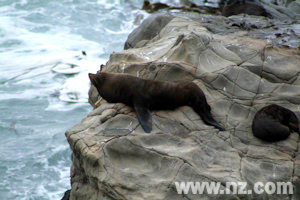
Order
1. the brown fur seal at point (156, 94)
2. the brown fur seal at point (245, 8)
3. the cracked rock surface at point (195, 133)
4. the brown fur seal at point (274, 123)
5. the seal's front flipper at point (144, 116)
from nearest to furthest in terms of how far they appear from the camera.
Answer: the cracked rock surface at point (195, 133) → the seal's front flipper at point (144, 116) → the brown fur seal at point (274, 123) → the brown fur seal at point (156, 94) → the brown fur seal at point (245, 8)

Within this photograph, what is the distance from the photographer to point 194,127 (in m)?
4.54

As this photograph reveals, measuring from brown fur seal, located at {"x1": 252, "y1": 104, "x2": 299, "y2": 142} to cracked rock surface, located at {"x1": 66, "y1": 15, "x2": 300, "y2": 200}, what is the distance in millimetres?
115

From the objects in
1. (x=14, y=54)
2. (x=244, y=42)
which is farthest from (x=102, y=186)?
(x=14, y=54)

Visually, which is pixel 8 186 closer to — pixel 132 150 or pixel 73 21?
pixel 132 150

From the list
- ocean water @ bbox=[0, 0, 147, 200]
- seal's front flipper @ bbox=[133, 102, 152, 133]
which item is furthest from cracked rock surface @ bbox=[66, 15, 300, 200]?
ocean water @ bbox=[0, 0, 147, 200]

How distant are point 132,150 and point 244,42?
376 cm

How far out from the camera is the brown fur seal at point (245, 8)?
9227 mm

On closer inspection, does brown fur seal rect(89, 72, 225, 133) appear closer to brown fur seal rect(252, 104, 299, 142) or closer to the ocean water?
brown fur seal rect(252, 104, 299, 142)

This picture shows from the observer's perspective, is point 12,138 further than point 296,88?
Yes

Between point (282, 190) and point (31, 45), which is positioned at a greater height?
point (282, 190)

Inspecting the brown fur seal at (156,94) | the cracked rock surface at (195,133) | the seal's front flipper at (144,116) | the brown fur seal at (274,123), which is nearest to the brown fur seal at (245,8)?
the cracked rock surface at (195,133)

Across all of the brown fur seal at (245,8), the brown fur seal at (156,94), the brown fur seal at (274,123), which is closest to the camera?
the brown fur seal at (274,123)

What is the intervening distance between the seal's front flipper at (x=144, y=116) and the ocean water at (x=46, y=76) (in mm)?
3243

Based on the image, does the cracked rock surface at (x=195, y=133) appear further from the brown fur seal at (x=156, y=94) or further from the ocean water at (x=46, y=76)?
the ocean water at (x=46, y=76)
